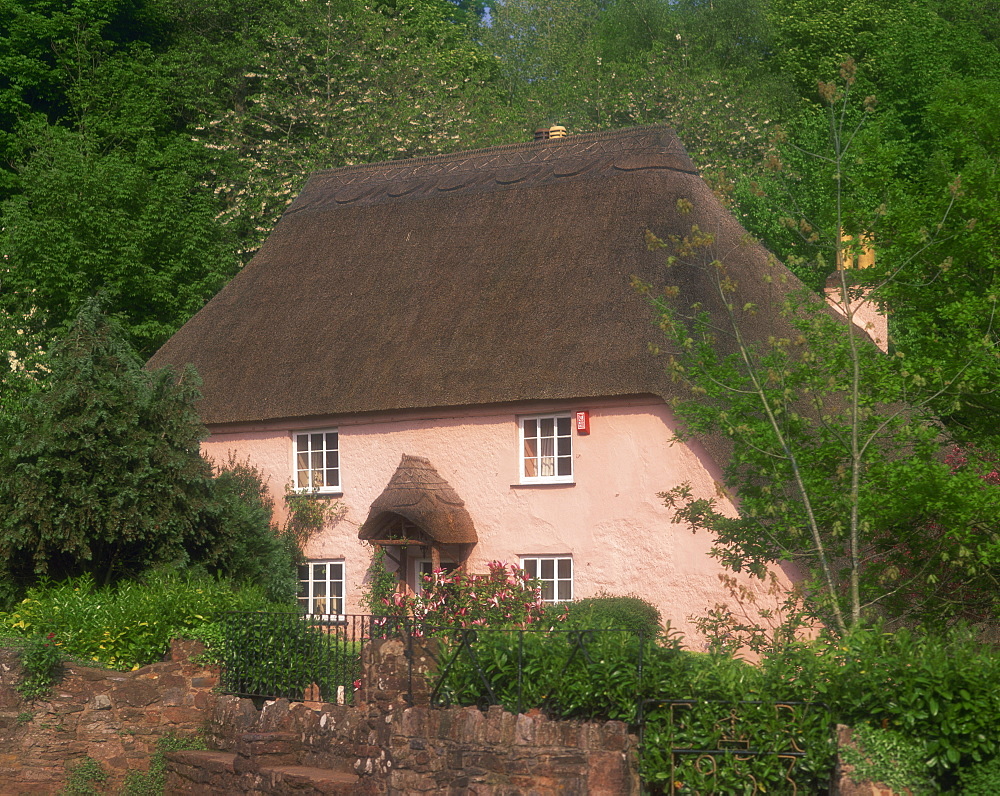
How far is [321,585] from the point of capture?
21.9m

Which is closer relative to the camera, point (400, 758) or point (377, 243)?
point (400, 758)

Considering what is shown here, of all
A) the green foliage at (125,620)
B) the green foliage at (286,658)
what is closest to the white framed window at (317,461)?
the green foliage at (125,620)

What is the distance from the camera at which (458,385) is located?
2023 cm

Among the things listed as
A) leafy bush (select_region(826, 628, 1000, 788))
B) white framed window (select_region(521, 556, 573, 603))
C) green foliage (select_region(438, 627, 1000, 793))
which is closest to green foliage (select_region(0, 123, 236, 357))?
white framed window (select_region(521, 556, 573, 603))

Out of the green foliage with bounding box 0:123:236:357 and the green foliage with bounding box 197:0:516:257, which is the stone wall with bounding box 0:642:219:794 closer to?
the green foliage with bounding box 0:123:236:357

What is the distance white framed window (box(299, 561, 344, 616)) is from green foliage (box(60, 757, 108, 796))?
7.97 m

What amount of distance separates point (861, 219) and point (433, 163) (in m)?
12.9

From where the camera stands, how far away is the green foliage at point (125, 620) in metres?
14.0

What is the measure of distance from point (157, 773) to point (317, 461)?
9037 mm

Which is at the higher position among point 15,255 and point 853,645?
point 15,255

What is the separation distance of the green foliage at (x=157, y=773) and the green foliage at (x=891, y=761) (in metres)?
7.36

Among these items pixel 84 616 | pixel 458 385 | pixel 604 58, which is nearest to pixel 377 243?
pixel 458 385

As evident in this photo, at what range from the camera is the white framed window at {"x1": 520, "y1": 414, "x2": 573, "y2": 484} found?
65.4 ft

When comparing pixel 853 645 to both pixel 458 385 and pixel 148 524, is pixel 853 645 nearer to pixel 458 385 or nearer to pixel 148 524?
pixel 148 524
